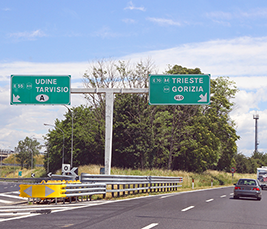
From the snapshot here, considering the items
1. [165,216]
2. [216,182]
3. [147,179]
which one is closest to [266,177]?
[216,182]

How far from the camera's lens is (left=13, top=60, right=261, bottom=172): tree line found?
52781mm

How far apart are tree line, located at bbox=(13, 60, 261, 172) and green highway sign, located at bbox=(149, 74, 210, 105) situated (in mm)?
25598

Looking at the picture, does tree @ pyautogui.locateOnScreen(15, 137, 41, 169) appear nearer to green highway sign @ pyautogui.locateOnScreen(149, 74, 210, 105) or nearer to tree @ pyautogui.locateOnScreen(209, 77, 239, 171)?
tree @ pyautogui.locateOnScreen(209, 77, 239, 171)

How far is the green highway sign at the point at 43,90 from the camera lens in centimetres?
2334

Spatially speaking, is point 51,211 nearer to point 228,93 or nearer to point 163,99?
point 163,99

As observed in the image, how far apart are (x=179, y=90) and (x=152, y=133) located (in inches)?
1160

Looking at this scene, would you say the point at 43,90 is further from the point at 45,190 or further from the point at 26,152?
the point at 26,152

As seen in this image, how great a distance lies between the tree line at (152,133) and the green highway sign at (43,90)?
939 inches

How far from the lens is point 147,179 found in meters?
22.8

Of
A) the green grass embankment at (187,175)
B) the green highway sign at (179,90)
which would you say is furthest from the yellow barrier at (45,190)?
the green grass embankment at (187,175)

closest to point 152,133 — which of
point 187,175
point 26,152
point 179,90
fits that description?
point 187,175

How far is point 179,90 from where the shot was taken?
922 inches

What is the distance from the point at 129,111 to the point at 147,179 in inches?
1210

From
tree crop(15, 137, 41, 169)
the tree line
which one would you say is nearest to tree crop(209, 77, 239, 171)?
the tree line
